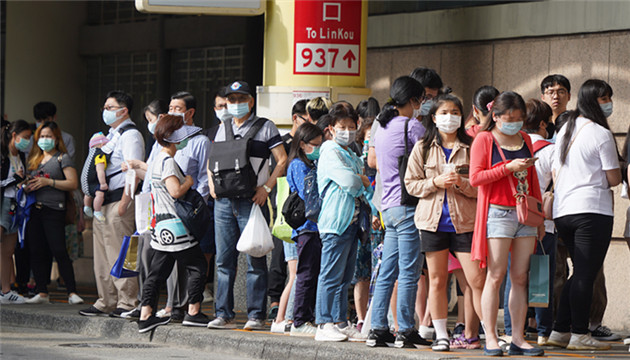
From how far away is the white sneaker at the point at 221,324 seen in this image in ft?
31.9

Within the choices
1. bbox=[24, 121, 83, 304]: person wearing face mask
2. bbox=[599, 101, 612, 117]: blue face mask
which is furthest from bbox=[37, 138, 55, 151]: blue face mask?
bbox=[599, 101, 612, 117]: blue face mask

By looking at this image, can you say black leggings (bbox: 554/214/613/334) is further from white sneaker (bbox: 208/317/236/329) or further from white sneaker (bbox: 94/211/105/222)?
white sneaker (bbox: 94/211/105/222)

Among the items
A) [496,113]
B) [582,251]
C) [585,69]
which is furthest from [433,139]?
[585,69]

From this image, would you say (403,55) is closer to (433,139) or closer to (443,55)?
(443,55)

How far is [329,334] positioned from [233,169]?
1568 millimetres

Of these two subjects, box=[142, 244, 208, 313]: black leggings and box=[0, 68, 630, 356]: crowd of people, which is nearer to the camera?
box=[0, 68, 630, 356]: crowd of people

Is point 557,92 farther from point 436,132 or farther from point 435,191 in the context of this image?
point 435,191

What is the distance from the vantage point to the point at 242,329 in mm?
9727

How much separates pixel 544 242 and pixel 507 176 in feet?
4.46

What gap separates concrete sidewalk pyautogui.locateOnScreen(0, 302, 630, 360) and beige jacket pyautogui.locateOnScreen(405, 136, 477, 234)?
2.86 feet

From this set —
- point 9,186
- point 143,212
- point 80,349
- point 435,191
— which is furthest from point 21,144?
point 435,191

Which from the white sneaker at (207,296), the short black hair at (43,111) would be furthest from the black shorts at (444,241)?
the short black hair at (43,111)

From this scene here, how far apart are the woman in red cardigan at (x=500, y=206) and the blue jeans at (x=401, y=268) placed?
1.71 ft

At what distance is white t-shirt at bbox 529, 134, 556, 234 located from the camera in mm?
8922
